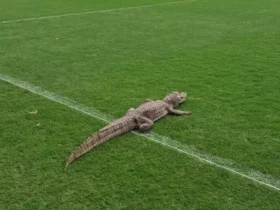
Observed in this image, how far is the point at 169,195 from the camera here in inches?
141

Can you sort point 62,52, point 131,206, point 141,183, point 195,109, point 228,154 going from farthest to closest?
point 62,52 → point 195,109 → point 228,154 → point 141,183 → point 131,206

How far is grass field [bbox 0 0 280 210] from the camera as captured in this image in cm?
363

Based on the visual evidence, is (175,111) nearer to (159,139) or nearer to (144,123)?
(144,123)

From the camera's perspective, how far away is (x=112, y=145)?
4312mm

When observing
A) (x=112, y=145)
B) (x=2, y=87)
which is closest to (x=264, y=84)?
(x=112, y=145)

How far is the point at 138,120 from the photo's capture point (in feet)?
15.2

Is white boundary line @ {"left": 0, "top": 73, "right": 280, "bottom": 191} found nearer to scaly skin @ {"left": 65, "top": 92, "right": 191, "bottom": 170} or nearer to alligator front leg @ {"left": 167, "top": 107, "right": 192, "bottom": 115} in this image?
scaly skin @ {"left": 65, "top": 92, "right": 191, "bottom": 170}

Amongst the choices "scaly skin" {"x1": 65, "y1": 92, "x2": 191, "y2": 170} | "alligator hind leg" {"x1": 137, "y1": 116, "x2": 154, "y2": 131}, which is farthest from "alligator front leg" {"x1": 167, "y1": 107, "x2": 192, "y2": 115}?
"alligator hind leg" {"x1": 137, "y1": 116, "x2": 154, "y2": 131}

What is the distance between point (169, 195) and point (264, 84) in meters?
2.85

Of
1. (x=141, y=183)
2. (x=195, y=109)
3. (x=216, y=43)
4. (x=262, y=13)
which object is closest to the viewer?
(x=141, y=183)

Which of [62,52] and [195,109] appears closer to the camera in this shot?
[195,109]

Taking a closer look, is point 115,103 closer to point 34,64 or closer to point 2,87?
point 2,87

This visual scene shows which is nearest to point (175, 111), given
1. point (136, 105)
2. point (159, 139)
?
point (136, 105)

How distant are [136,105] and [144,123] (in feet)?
2.16
